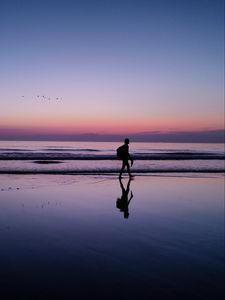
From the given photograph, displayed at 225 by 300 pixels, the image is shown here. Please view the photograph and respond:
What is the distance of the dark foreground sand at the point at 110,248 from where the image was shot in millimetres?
4230

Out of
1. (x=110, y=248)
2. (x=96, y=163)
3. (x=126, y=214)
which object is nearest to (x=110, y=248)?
(x=110, y=248)

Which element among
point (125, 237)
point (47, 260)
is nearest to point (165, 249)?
point (125, 237)

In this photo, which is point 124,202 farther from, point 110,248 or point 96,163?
point 96,163

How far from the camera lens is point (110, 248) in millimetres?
5805

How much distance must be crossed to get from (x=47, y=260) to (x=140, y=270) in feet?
4.69

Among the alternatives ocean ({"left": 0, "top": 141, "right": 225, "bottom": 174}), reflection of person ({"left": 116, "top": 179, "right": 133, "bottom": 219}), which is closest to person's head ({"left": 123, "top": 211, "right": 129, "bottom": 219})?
reflection of person ({"left": 116, "top": 179, "right": 133, "bottom": 219})

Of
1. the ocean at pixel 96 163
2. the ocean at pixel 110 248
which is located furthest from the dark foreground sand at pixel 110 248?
the ocean at pixel 96 163

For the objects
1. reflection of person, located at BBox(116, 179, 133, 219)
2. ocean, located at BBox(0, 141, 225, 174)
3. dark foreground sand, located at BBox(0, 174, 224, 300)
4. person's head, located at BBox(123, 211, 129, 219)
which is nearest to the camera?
dark foreground sand, located at BBox(0, 174, 224, 300)

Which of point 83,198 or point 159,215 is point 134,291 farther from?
point 83,198

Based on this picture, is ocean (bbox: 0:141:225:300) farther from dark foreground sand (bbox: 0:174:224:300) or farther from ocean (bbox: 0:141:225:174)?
ocean (bbox: 0:141:225:174)

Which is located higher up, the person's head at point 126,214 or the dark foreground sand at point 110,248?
the dark foreground sand at point 110,248

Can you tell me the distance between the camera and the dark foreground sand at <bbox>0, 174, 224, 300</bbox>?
423 centimetres

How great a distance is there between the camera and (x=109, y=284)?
434 cm

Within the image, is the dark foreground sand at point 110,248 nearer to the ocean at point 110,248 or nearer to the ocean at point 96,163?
the ocean at point 110,248
